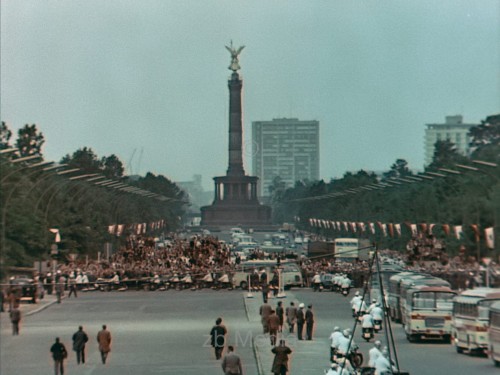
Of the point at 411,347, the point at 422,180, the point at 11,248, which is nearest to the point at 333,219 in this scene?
the point at 422,180

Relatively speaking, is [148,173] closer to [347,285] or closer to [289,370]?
[347,285]

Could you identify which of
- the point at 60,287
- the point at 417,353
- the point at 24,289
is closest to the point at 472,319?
the point at 417,353

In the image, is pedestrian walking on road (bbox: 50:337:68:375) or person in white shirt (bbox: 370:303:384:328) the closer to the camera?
pedestrian walking on road (bbox: 50:337:68:375)

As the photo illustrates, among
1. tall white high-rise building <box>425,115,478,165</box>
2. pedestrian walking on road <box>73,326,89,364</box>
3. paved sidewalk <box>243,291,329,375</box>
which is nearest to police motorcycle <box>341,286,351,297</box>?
paved sidewalk <box>243,291,329,375</box>

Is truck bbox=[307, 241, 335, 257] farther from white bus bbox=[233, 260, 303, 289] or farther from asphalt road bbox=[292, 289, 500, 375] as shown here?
asphalt road bbox=[292, 289, 500, 375]

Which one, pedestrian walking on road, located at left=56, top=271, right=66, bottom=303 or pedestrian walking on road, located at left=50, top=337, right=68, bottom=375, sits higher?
pedestrian walking on road, located at left=56, top=271, right=66, bottom=303

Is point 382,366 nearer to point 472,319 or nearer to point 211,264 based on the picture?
point 472,319

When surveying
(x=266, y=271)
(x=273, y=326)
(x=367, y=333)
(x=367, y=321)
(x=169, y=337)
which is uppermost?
(x=266, y=271)
